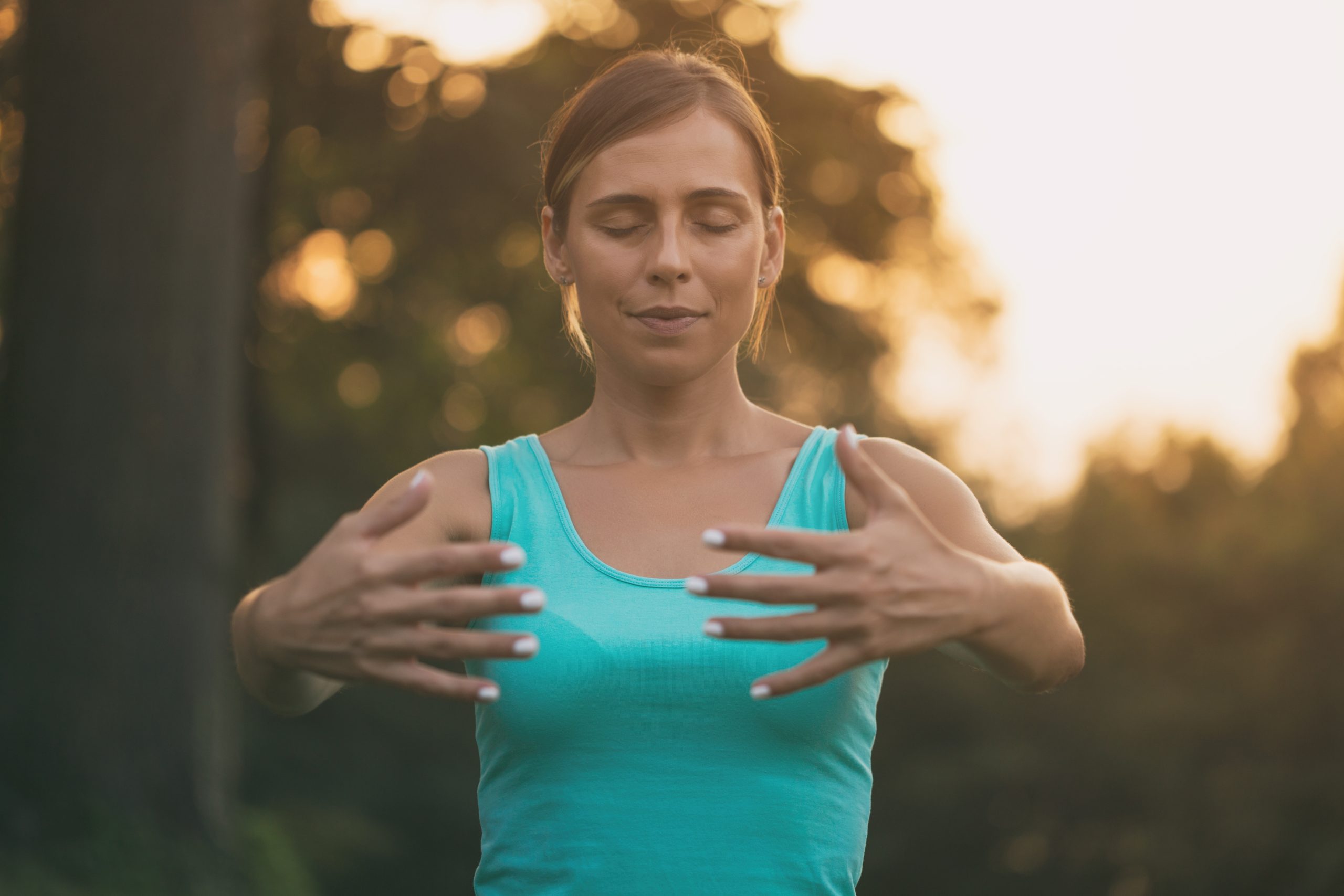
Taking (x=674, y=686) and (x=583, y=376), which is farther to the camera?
(x=583, y=376)

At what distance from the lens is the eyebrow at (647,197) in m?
2.38

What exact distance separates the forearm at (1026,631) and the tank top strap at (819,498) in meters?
0.29

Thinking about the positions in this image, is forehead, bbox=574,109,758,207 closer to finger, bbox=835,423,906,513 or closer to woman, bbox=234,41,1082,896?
woman, bbox=234,41,1082,896

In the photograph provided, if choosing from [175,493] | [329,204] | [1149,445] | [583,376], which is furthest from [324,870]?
[1149,445]

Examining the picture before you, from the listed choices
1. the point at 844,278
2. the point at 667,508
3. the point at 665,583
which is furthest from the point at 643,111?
the point at 844,278

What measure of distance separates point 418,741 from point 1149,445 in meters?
13.9

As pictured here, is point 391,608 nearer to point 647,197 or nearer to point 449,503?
point 449,503

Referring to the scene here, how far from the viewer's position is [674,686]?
2.14 metres

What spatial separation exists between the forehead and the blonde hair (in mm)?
18

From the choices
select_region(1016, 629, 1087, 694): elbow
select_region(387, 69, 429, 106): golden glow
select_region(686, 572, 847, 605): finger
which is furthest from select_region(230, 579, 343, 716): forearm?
select_region(387, 69, 429, 106): golden glow

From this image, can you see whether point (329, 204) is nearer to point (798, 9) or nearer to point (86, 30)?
point (798, 9)

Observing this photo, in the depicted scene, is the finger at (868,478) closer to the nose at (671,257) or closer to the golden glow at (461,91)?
the nose at (671,257)

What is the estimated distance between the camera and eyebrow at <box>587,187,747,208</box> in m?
2.38

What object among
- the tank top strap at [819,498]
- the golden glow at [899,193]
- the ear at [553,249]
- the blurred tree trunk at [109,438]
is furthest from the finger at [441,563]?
the golden glow at [899,193]
